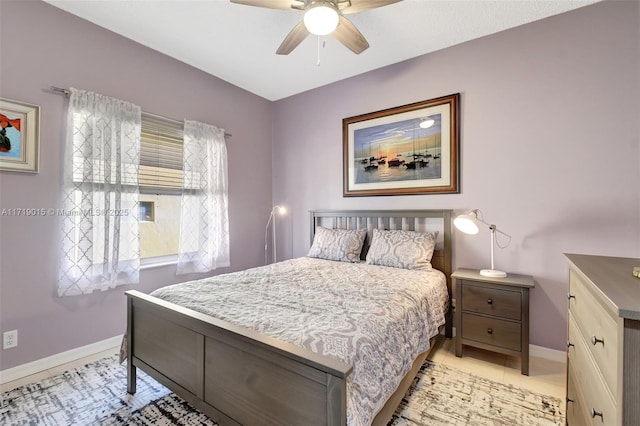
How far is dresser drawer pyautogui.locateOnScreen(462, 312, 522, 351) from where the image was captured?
6.85 feet

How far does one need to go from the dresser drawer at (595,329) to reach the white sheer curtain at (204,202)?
10.0 ft

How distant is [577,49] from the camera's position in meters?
2.21

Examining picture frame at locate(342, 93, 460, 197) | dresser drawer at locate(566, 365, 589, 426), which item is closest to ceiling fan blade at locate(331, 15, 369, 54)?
picture frame at locate(342, 93, 460, 197)

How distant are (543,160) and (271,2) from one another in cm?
241

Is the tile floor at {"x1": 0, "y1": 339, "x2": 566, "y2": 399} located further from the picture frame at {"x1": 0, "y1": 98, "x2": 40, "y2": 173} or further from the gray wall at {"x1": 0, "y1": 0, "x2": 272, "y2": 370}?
the picture frame at {"x1": 0, "y1": 98, "x2": 40, "y2": 173}

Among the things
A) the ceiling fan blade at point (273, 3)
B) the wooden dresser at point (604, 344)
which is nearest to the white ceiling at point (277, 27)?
the ceiling fan blade at point (273, 3)

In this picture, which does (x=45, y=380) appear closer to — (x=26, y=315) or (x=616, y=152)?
(x=26, y=315)

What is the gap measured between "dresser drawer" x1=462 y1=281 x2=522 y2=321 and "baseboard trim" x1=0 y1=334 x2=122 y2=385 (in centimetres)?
308

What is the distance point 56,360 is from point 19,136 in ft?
5.64

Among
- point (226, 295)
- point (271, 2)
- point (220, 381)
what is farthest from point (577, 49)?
point (220, 381)

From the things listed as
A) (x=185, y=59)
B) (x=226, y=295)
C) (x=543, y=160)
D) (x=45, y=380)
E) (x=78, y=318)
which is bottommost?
(x=45, y=380)

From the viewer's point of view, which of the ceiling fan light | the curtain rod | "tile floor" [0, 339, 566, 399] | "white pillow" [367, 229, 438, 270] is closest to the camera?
the ceiling fan light

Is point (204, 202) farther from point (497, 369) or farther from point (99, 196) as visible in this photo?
point (497, 369)

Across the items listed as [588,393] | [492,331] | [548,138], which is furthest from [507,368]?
[548,138]
